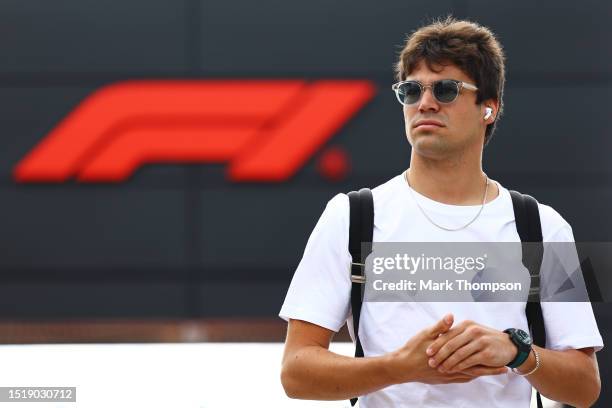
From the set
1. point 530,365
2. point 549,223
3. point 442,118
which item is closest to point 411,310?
point 530,365

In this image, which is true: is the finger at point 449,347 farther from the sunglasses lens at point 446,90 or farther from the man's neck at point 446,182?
the sunglasses lens at point 446,90

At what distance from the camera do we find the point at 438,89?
2746 mm

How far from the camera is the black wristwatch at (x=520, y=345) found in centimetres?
235

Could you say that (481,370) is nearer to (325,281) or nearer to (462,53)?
(325,281)

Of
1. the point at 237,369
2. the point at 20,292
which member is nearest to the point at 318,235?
the point at 237,369

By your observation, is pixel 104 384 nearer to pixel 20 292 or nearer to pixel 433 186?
pixel 433 186

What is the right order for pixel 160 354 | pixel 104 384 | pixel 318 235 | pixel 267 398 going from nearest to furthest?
pixel 318 235, pixel 267 398, pixel 104 384, pixel 160 354

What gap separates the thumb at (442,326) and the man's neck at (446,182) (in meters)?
0.54

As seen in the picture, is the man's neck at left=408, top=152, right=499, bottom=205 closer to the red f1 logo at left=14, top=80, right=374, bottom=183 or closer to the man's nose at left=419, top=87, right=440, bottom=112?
the man's nose at left=419, top=87, right=440, bottom=112

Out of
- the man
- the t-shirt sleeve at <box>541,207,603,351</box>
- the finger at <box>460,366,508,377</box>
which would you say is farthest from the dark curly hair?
the finger at <box>460,366,508,377</box>

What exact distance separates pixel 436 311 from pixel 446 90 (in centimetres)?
67

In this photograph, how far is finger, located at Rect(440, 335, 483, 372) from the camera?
88.9 inches

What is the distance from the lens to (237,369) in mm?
4430

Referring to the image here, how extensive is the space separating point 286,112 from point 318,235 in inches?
226
